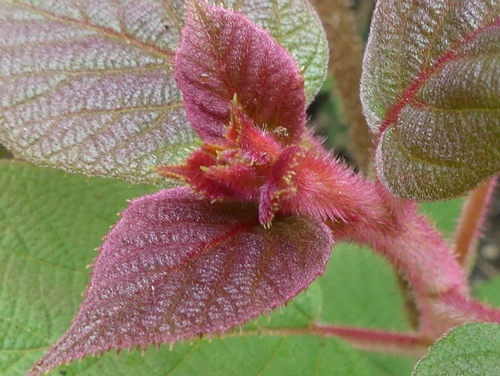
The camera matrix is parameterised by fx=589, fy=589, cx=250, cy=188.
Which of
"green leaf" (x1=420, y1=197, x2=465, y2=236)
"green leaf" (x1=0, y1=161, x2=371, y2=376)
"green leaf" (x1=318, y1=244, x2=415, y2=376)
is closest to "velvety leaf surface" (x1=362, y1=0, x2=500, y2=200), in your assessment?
"green leaf" (x1=0, y1=161, x2=371, y2=376)

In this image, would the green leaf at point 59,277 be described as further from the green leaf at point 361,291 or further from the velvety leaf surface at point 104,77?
the green leaf at point 361,291

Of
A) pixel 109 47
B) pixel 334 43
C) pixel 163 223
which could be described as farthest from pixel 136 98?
pixel 334 43

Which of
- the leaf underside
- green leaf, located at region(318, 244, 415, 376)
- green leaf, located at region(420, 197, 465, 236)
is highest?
green leaf, located at region(420, 197, 465, 236)

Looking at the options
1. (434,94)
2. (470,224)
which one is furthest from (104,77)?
(470,224)

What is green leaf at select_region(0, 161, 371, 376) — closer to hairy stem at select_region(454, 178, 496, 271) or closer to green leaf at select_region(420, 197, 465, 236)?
hairy stem at select_region(454, 178, 496, 271)

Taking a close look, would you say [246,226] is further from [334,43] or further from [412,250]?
[334,43]

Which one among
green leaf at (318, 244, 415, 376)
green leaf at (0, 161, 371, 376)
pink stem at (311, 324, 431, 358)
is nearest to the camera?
green leaf at (0, 161, 371, 376)
